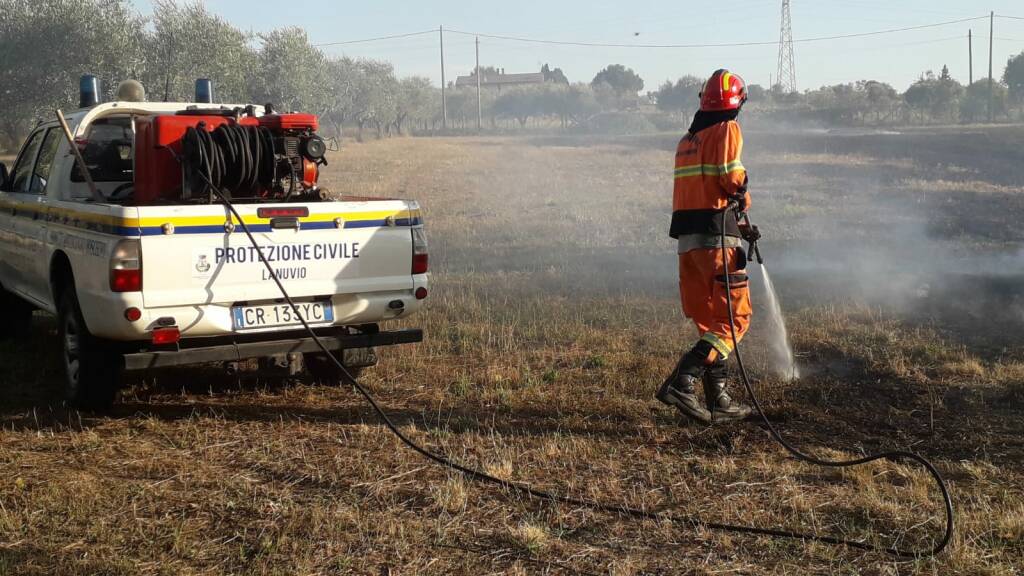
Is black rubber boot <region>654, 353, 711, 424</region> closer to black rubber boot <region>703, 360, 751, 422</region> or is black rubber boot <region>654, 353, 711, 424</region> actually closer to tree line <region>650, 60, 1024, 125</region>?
black rubber boot <region>703, 360, 751, 422</region>

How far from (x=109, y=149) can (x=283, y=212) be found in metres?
1.97

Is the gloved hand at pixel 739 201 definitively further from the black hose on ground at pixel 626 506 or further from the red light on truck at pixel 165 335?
the red light on truck at pixel 165 335

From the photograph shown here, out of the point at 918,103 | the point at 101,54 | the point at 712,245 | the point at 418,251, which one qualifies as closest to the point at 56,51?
the point at 101,54

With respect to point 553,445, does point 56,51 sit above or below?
above

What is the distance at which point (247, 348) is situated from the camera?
18.4 feet

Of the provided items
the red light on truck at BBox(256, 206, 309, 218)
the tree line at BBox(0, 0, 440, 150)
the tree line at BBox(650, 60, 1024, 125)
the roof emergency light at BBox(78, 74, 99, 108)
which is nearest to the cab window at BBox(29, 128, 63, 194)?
the roof emergency light at BBox(78, 74, 99, 108)

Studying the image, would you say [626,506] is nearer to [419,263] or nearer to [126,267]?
[419,263]

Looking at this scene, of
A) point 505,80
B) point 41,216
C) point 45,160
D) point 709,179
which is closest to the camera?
point 709,179

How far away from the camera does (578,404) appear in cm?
614

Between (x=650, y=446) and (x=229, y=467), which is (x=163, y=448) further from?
(x=650, y=446)

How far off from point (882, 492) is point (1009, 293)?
5584mm

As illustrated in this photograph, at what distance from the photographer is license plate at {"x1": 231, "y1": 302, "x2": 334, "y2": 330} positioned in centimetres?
563

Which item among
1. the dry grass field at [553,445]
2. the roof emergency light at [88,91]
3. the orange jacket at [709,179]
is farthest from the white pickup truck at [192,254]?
the orange jacket at [709,179]

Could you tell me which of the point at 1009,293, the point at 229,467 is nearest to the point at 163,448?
the point at 229,467
